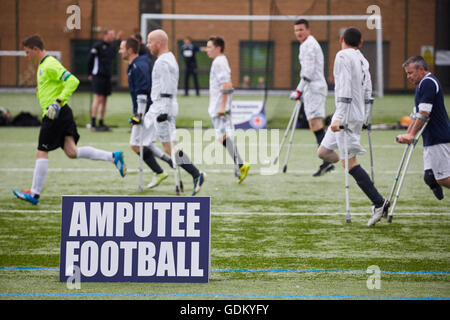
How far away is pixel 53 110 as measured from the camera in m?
8.83

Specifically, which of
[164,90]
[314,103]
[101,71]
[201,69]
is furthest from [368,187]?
[201,69]

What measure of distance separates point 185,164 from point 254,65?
15103 mm

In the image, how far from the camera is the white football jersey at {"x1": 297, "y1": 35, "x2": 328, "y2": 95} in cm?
1153

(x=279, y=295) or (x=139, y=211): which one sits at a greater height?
(x=139, y=211)

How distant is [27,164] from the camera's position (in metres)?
13.0

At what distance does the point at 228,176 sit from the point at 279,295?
6.78 m

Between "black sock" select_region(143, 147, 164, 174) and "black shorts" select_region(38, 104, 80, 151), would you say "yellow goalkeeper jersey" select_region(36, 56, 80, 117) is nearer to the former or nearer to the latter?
"black shorts" select_region(38, 104, 80, 151)

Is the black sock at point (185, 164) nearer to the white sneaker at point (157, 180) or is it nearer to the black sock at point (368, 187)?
the white sneaker at point (157, 180)

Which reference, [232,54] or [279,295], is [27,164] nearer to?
[279,295]

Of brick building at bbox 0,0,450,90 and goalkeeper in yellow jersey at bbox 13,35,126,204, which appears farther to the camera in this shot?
brick building at bbox 0,0,450,90

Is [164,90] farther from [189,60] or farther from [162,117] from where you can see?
[189,60]

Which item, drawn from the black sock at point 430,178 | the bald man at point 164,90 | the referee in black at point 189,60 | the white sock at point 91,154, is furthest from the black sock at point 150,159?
the referee in black at point 189,60

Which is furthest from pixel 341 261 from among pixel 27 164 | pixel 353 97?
pixel 27 164

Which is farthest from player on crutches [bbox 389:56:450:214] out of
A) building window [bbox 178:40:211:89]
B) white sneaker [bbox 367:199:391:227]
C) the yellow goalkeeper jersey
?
building window [bbox 178:40:211:89]
